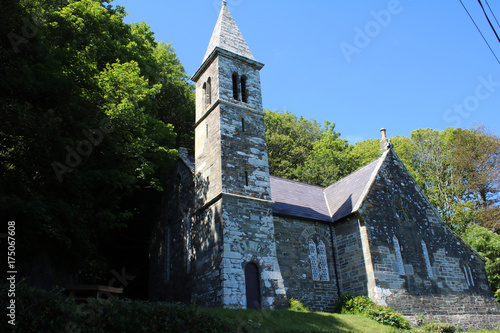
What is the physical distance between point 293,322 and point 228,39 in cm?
1470

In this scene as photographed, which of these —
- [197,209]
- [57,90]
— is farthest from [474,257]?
[57,90]

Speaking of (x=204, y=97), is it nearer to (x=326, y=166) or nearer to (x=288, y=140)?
(x=326, y=166)

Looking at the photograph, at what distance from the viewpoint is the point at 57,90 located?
15508mm

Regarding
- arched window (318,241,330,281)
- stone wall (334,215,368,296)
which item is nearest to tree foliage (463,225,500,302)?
stone wall (334,215,368,296)

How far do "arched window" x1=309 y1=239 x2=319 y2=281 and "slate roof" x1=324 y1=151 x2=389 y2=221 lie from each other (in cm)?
201

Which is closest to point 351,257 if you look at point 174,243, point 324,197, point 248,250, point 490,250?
point 248,250

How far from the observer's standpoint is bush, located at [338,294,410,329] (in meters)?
16.7

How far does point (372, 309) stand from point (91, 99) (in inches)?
598

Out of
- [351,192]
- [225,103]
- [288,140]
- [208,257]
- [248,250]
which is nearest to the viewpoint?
[248,250]

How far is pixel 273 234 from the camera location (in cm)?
1755

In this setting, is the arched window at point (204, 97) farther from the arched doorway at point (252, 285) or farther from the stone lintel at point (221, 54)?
the arched doorway at point (252, 285)

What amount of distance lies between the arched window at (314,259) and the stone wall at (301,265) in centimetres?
23

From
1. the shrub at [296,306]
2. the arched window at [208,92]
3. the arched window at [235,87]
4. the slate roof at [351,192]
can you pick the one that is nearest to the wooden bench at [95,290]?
the shrub at [296,306]

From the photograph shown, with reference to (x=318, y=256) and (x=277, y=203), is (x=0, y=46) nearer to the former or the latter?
(x=277, y=203)
